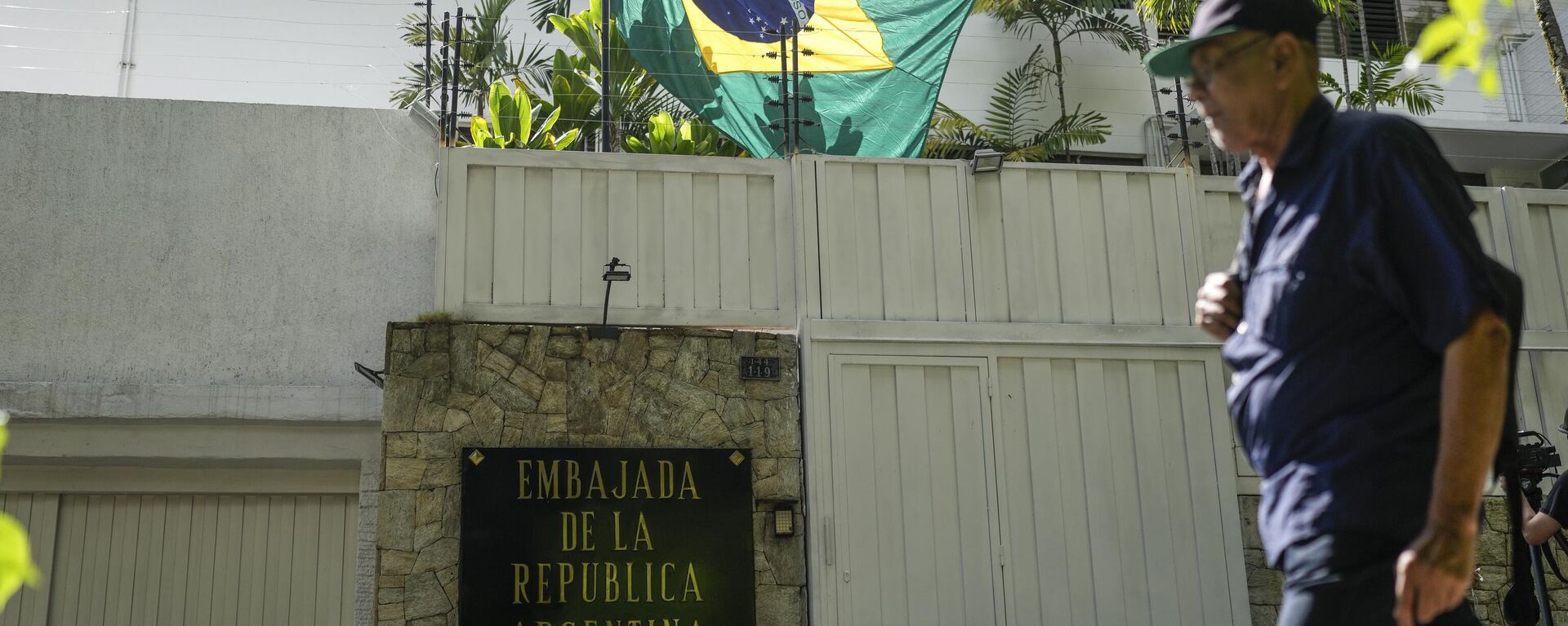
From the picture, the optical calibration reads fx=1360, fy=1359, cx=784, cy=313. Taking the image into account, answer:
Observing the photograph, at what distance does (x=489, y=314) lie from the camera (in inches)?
292

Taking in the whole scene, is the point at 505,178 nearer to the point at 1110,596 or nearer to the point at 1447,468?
the point at 1110,596

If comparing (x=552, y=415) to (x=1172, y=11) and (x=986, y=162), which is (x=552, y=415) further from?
(x=1172, y=11)

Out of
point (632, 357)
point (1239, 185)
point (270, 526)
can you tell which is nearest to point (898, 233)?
point (632, 357)

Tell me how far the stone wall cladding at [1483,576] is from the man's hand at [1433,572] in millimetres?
6196

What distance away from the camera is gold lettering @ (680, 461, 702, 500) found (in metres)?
7.23

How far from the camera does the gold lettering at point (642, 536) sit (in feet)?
23.4

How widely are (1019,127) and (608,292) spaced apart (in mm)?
8172

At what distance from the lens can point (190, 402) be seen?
8898mm

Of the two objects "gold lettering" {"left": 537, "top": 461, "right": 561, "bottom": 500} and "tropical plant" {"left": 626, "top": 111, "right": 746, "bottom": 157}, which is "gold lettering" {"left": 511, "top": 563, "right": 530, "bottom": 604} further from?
"tropical plant" {"left": 626, "top": 111, "right": 746, "bottom": 157}

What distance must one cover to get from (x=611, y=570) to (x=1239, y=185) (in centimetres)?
526

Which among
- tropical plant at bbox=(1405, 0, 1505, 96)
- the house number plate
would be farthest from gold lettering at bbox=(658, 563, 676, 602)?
tropical plant at bbox=(1405, 0, 1505, 96)

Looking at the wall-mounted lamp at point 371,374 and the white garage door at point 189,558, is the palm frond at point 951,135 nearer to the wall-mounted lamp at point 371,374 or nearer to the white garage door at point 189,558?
the wall-mounted lamp at point 371,374

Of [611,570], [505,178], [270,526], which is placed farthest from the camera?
[270,526]

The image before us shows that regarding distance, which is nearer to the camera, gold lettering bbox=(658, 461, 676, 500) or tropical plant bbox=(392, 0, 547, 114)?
gold lettering bbox=(658, 461, 676, 500)
